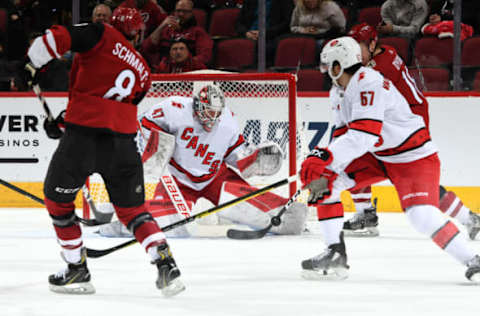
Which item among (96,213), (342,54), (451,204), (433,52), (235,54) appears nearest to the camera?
(342,54)

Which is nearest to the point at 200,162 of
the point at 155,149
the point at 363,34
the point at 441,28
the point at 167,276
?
the point at 155,149

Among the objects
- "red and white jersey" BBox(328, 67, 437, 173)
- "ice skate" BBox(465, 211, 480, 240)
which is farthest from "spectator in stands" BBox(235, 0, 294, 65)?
"red and white jersey" BBox(328, 67, 437, 173)

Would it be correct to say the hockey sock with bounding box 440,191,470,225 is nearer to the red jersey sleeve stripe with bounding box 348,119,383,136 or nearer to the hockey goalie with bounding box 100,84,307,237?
the hockey goalie with bounding box 100,84,307,237

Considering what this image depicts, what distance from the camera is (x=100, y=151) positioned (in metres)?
2.71

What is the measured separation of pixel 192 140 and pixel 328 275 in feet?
5.04

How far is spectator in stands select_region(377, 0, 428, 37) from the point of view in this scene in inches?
214

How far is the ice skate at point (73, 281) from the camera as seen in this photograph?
108 inches

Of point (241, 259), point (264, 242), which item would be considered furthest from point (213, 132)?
point (241, 259)

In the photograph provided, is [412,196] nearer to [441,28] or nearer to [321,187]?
[321,187]

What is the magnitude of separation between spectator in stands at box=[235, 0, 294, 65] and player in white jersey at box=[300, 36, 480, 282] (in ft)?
7.78

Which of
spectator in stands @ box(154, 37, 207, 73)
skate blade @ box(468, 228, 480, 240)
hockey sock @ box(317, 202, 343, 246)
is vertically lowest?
skate blade @ box(468, 228, 480, 240)

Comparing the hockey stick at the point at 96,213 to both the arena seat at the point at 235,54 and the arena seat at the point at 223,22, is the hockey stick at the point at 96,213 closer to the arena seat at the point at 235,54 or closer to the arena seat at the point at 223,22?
the arena seat at the point at 235,54

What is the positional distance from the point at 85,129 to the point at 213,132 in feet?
5.80

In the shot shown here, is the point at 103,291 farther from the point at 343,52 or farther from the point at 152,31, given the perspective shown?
the point at 152,31
